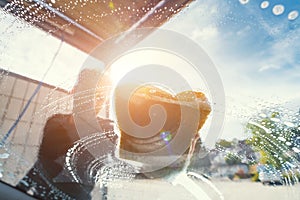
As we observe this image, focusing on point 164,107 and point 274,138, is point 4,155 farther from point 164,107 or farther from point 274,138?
point 274,138

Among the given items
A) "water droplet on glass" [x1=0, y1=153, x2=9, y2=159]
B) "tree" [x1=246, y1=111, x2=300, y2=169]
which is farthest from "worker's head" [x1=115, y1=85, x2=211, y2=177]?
"water droplet on glass" [x1=0, y1=153, x2=9, y2=159]

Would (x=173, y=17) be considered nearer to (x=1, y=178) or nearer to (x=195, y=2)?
(x=195, y=2)

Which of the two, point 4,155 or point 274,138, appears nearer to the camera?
point 4,155

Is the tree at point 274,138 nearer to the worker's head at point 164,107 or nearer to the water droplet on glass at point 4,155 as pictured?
the worker's head at point 164,107

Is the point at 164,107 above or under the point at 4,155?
above

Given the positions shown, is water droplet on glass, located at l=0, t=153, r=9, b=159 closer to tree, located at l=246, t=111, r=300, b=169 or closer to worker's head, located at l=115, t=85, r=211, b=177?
worker's head, located at l=115, t=85, r=211, b=177

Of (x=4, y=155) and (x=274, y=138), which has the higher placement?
(x=274, y=138)

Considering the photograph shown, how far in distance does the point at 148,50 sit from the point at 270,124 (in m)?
0.80

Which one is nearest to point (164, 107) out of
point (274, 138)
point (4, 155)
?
point (274, 138)

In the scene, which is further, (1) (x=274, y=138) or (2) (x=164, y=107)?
(1) (x=274, y=138)

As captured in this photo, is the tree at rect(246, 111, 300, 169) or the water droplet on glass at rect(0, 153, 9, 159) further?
the tree at rect(246, 111, 300, 169)

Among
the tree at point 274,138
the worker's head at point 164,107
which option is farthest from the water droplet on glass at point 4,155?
the tree at point 274,138

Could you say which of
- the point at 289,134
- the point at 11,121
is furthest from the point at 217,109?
the point at 11,121

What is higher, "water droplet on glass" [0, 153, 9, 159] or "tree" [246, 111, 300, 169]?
"tree" [246, 111, 300, 169]
